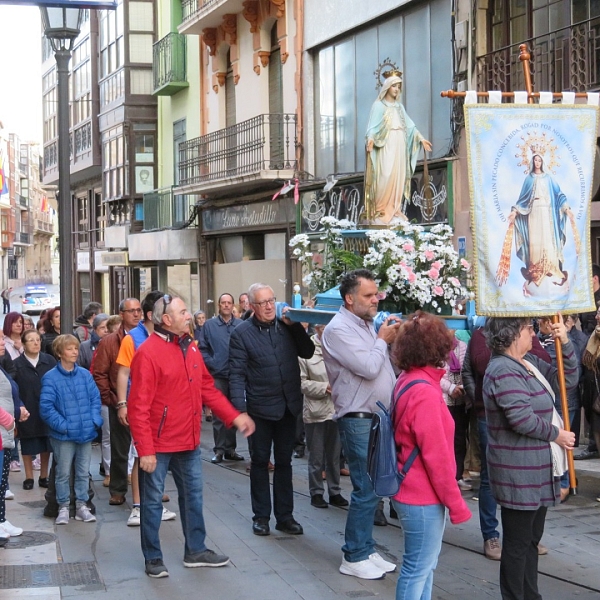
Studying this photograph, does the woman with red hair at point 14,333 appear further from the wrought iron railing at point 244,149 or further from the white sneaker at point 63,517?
the wrought iron railing at point 244,149

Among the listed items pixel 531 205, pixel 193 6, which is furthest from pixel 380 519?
pixel 193 6

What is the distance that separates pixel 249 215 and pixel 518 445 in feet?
59.5

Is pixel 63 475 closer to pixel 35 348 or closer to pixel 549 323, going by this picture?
pixel 35 348

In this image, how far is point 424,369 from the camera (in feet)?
17.8

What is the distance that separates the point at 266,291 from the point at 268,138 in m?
13.5

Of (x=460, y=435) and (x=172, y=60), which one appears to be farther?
Result: (x=172, y=60)

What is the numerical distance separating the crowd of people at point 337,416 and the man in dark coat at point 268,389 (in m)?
0.01

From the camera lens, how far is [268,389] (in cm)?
816

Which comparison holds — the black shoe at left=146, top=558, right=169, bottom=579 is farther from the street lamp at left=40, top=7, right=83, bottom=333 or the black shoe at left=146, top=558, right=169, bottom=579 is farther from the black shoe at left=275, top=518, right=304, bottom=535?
the street lamp at left=40, top=7, right=83, bottom=333

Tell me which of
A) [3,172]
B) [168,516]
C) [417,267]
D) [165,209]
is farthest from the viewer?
[3,172]

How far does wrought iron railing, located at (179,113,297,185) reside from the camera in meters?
21.2

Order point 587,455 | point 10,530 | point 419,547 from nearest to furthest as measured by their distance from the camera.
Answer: point 419,547, point 10,530, point 587,455

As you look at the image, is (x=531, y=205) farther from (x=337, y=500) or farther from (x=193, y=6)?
(x=193, y=6)

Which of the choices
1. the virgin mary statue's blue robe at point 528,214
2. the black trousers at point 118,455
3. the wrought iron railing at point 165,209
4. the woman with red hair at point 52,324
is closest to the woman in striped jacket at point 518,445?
the virgin mary statue's blue robe at point 528,214
